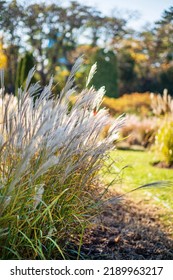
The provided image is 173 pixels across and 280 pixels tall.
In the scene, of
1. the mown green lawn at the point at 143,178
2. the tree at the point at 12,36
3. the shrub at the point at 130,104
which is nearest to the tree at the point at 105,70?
the shrub at the point at 130,104

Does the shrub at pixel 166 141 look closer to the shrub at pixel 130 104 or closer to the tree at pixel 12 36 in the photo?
the tree at pixel 12 36

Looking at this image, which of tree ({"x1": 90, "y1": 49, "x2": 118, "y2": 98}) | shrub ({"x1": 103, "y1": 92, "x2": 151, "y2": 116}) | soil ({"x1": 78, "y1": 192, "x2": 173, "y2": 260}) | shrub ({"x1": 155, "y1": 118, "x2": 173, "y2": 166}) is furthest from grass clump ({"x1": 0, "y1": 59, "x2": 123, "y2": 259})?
tree ({"x1": 90, "y1": 49, "x2": 118, "y2": 98})

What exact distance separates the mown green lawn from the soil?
208mm

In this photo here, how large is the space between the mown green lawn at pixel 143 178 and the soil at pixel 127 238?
8.2 inches

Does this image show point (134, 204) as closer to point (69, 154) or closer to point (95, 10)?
point (69, 154)

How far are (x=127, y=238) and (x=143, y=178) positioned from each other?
88.4 inches

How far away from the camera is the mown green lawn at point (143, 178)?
3.04 m

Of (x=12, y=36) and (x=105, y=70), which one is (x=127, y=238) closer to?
(x=12, y=36)

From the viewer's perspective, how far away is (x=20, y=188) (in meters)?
1.55

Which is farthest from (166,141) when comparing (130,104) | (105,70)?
(105,70)

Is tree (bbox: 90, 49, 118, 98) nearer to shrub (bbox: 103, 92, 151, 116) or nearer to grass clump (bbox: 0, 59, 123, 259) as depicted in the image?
shrub (bbox: 103, 92, 151, 116)

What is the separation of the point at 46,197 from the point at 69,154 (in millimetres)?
190
